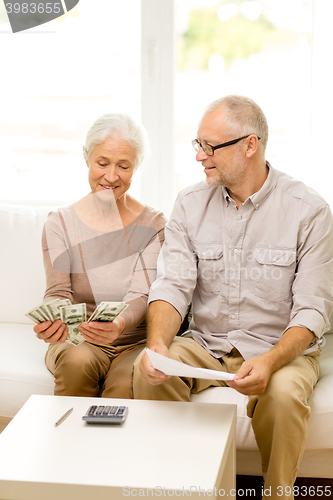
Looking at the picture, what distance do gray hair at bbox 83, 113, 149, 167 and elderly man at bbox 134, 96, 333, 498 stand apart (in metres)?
0.24

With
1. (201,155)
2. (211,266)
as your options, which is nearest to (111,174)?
(201,155)

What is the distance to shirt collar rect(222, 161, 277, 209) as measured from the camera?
191 cm

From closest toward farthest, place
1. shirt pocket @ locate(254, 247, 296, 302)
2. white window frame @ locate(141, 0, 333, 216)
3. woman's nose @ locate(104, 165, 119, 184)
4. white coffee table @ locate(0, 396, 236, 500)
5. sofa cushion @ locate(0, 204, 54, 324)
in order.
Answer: white coffee table @ locate(0, 396, 236, 500) → shirt pocket @ locate(254, 247, 296, 302) → woman's nose @ locate(104, 165, 119, 184) → sofa cushion @ locate(0, 204, 54, 324) → white window frame @ locate(141, 0, 333, 216)

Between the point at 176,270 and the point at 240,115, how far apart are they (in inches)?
22.1

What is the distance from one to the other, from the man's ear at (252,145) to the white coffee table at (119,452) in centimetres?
88

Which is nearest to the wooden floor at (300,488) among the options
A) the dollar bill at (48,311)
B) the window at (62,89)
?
the dollar bill at (48,311)

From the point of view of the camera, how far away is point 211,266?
194cm

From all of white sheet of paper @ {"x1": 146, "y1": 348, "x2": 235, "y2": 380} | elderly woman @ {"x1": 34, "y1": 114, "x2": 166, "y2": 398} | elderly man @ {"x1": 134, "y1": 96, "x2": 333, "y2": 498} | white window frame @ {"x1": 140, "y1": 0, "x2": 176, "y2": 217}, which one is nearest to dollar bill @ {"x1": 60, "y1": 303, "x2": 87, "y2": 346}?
elderly woman @ {"x1": 34, "y1": 114, "x2": 166, "y2": 398}

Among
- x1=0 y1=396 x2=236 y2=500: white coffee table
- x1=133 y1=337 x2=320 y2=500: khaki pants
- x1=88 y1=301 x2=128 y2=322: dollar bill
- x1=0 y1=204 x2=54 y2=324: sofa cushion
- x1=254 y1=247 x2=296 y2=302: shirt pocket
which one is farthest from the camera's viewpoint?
x1=0 y1=204 x2=54 y2=324: sofa cushion

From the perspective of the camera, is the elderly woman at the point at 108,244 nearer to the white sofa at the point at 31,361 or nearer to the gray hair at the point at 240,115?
the white sofa at the point at 31,361

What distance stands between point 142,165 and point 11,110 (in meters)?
1.10

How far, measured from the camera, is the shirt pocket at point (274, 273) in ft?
6.11

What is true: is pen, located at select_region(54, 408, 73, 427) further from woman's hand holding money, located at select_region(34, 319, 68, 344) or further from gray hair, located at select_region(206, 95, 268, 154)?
gray hair, located at select_region(206, 95, 268, 154)

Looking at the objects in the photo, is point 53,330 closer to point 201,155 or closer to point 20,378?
point 20,378
